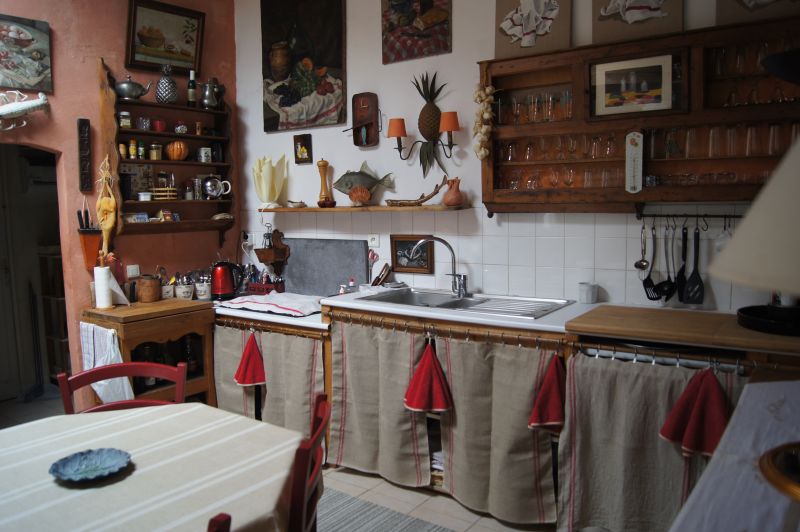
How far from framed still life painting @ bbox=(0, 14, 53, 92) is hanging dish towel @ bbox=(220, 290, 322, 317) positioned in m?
1.60

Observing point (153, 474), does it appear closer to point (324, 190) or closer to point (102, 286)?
point (102, 286)

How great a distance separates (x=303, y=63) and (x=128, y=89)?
3.53ft

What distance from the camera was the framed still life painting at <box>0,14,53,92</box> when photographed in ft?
11.0

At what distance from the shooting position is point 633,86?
9.21 feet

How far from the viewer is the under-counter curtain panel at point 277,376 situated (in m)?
3.37

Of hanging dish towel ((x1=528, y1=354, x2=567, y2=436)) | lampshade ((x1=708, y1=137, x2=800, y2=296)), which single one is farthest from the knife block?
lampshade ((x1=708, y1=137, x2=800, y2=296))

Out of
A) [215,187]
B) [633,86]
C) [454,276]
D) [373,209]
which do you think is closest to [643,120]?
[633,86]

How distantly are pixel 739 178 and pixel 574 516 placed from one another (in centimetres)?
156

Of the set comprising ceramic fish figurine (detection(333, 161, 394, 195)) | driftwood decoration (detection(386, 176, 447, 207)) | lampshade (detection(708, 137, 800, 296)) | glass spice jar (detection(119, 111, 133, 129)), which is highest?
glass spice jar (detection(119, 111, 133, 129))

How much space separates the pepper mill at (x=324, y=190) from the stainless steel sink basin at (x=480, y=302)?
756 mm

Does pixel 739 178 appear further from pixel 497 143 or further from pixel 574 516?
pixel 574 516

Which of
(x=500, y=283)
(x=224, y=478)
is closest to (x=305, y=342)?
(x=500, y=283)

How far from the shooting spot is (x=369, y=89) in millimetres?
3799

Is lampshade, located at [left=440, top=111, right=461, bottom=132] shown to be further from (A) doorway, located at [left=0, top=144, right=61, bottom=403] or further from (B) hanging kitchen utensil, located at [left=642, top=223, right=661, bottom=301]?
(A) doorway, located at [left=0, top=144, right=61, bottom=403]
